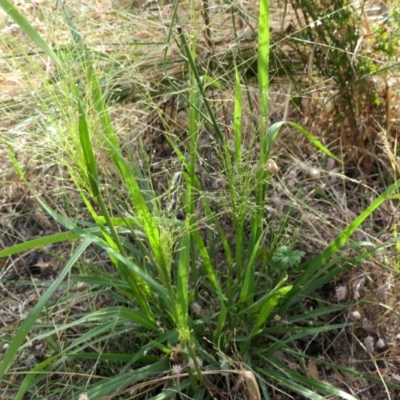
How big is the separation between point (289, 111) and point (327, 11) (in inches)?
13.4

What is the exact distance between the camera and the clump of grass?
1.33 metres

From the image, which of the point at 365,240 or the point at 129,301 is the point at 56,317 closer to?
the point at 129,301

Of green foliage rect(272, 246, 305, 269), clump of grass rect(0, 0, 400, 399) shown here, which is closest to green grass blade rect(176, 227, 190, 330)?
clump of grass rect(0, 0, 400, 399)

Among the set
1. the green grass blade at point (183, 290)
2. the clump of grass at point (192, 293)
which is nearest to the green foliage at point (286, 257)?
the clump of grass at point (192, 293)

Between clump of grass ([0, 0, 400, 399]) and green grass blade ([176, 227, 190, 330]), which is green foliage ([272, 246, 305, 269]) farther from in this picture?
green grass blade ([176, 227, 190, 330])

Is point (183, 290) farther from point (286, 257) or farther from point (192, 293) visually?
point (286, 257)

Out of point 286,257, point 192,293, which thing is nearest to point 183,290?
point 192,293

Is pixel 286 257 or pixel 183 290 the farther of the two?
pixel 286 257

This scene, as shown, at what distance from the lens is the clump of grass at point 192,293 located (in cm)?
133

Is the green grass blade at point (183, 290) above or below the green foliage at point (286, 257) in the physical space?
above

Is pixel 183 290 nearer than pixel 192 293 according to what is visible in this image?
Yes

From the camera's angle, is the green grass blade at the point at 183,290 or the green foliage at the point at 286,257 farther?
the green foliage at the point at 286,257

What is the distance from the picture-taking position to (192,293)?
1.48m

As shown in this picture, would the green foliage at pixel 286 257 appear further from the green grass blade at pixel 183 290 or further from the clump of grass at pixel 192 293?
the green grass blade at pixel 183 290
